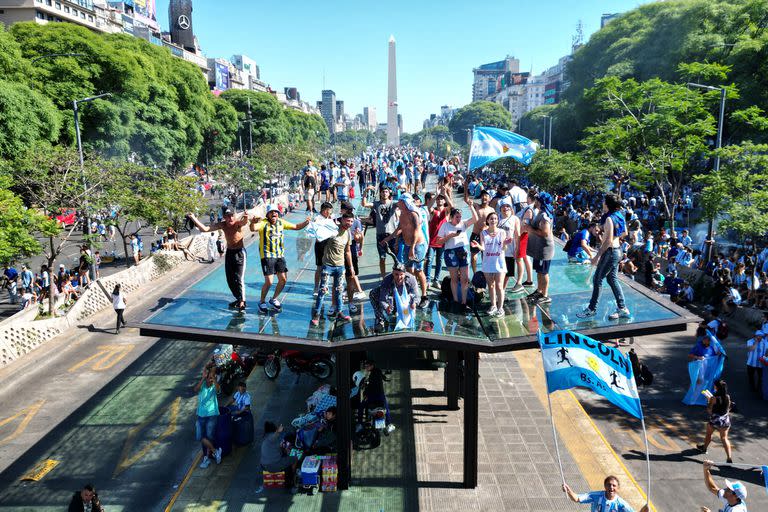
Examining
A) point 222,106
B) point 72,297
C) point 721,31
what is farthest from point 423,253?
point 222,106

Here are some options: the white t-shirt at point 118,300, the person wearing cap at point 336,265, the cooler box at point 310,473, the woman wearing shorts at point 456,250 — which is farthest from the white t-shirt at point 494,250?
the white t-shirt at point 118,300

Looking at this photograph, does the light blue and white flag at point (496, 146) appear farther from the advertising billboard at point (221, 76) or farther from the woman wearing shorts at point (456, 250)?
the advertising billboard at point (221, 76)

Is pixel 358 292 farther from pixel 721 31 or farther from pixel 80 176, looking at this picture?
pixel 721 31

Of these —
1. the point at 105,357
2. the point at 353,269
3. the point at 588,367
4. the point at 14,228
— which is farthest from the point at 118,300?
the point at 588,367

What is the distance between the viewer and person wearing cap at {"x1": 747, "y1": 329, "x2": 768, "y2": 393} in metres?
13.8

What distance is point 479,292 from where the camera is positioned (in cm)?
1160

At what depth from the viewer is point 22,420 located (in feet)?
45.5

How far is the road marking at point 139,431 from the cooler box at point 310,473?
3.84m

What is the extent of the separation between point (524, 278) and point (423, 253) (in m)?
3.04

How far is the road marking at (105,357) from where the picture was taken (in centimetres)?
1734

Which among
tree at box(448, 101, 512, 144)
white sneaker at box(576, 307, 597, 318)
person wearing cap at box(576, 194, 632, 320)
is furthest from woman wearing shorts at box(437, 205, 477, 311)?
tree at box(448, 101, 512, 144)

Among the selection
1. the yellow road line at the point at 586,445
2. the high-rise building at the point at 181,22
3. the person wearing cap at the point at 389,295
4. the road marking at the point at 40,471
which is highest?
the high-rise building at the point at 181,22

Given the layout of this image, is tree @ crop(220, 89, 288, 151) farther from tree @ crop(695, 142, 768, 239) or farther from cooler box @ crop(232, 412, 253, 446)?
cooler box @ crop(232, 412, 253, 446)

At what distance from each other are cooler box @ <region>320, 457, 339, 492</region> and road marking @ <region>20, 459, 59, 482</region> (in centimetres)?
559
